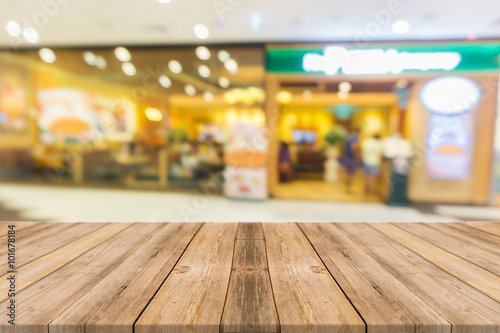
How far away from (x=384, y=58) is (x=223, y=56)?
2.86m

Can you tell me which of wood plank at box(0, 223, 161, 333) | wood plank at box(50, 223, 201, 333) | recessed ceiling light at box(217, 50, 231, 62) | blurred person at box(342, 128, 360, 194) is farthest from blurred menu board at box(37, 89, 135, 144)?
wood plank at box(50, 223, 201, 333)

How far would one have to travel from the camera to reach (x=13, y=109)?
7055 millimetres

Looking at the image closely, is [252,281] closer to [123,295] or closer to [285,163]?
[123,295]

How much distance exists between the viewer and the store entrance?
5688 millimetres

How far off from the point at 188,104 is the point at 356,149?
Result: 3.50 meters

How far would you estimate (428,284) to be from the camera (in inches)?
31.2

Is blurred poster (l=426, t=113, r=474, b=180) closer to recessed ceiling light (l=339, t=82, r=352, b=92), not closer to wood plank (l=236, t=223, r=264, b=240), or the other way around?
recessed ceiling light (l=339, t=82, r=352, b=92)

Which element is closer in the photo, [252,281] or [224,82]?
[252,281]

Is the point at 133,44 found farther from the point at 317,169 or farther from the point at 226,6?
the point at 317,169

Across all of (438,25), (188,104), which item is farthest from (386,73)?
(188,104)

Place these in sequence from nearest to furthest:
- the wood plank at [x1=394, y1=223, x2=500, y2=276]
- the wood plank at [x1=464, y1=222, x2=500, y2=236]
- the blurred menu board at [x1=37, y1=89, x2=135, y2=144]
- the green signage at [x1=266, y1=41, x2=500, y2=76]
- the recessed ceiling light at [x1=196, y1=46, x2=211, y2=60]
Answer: the wood plank at [x1=394, y1=223, x2=500, y2=276] < the wood plank at [x1=464, y1=222, x2=500, y2=236] < the green signage at [x1=266, y1=41, x2=500, y2=76] < the recessed ceiling light at [x1=196, y1=46, x2=211, y2=60] < the blurred menu board at [x1=37, y1=89, x2=135, y2=144]

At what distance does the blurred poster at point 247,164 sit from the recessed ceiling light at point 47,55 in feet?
13.6

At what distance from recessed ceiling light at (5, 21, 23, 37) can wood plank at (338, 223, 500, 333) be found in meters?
6.29

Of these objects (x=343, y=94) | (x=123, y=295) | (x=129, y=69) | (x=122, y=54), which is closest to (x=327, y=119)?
(x=343, y=94)
